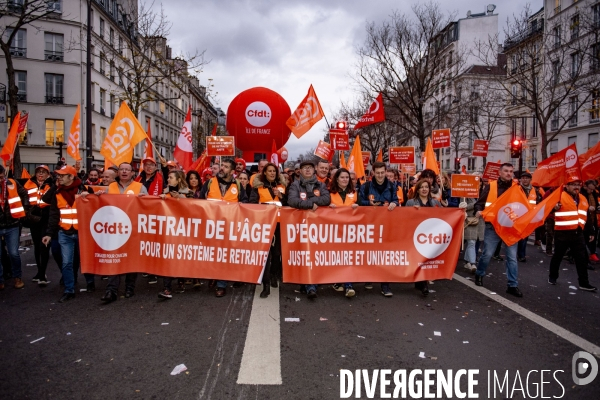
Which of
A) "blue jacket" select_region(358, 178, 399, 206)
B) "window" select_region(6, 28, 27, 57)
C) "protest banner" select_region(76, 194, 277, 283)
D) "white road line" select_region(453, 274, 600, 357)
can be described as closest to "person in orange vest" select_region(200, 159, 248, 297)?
"protest banner" select_region(76, 194, 277, 283)

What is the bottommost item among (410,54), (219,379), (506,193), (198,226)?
(219,379)

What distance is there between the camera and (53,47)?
33969mm

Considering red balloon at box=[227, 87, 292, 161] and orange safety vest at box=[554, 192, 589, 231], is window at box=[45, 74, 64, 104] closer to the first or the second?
red balloon at box=[227, 87, 292, 161]

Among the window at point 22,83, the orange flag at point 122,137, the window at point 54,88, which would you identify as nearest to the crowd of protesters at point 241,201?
the orange flag at point 122,137

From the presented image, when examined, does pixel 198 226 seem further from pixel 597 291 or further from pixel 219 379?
pixel 597 291

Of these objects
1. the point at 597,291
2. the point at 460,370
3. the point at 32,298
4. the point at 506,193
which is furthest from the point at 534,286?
the point at 32,298

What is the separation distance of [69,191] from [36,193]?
9.34ft

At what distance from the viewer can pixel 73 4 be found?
33688mm

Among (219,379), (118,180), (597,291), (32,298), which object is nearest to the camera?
(219,379)

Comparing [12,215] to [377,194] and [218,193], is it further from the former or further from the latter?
[377,194]

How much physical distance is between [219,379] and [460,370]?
6.97 ft

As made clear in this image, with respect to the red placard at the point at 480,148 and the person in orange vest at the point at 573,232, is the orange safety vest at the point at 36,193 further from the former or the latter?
the red placard at the point at 480,148

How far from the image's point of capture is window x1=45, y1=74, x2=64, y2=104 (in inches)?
1334

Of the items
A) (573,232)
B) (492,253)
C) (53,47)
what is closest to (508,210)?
(492,253)
